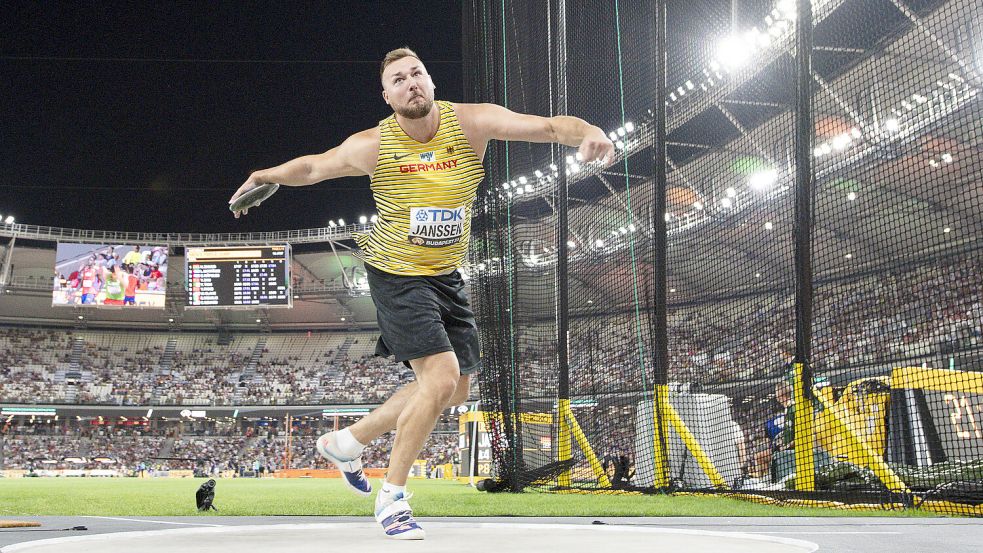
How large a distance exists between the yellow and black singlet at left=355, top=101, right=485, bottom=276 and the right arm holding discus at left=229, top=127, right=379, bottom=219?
4 cm

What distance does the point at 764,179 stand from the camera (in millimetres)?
8195

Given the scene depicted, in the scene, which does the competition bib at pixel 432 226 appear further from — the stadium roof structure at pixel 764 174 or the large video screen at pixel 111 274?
the large video screen at pixel 111 274

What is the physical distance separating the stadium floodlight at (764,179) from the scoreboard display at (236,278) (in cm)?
2672

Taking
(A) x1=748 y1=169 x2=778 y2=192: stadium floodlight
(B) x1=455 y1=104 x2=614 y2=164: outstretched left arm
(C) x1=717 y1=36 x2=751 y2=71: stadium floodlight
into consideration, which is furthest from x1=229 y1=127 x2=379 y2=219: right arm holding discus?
(C) x1=717 y1=36 x2=751 y2=71: stadium floodlight

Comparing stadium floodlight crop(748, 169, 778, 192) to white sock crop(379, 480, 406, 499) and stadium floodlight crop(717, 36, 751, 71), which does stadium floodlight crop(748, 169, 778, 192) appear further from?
white sock crop(379, 480, 406, 499)

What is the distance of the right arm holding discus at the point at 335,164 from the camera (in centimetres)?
323

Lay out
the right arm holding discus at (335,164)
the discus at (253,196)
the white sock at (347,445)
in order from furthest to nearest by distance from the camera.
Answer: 1. the white sock at (347,445)
2. the discus at (253,196)
3. the right arm holding discus at (335,164)

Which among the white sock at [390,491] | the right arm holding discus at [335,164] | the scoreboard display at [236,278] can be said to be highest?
the scoreboard display at [236,278]

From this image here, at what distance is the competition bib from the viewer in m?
3.17

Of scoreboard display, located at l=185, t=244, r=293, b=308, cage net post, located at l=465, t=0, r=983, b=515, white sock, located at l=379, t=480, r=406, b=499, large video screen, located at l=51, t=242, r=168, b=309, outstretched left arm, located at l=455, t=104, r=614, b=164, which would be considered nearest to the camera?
outstretched left arm, located at l=455, t=104, r=614, b=164

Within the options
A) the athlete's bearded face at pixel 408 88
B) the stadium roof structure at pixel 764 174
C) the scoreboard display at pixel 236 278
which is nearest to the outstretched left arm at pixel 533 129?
the athlete's bearded face at pixel 408 88

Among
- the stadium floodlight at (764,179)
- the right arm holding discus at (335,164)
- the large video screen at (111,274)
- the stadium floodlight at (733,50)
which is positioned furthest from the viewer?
the large video screen at (111,274)

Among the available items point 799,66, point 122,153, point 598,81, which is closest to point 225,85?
point 122,153

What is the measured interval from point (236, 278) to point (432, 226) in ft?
103
